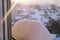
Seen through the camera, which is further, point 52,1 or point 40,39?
point 52,1

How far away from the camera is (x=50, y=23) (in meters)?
2.17

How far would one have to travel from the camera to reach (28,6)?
2.13 m

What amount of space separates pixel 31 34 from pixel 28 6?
1430 mm

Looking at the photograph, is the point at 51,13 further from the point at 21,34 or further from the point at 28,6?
the point at 21,34

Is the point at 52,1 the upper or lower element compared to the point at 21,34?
upper

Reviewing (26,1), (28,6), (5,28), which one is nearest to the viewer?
(5,28)

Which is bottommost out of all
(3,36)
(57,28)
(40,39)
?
(57,28)

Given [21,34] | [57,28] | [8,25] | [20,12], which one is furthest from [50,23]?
[8,25]

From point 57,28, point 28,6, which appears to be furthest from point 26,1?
point 57,28

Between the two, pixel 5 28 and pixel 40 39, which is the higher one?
pixel 5 28

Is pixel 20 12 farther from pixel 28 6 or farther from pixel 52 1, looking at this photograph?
pixel 52 1

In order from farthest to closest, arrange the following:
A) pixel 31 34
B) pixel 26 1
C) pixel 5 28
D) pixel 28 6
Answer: pixel 28 6 < pixel 26 1 < pixel 31 34 < pixel 5 28

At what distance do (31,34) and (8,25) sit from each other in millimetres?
419

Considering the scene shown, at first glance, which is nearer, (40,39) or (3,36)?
(3,36)
